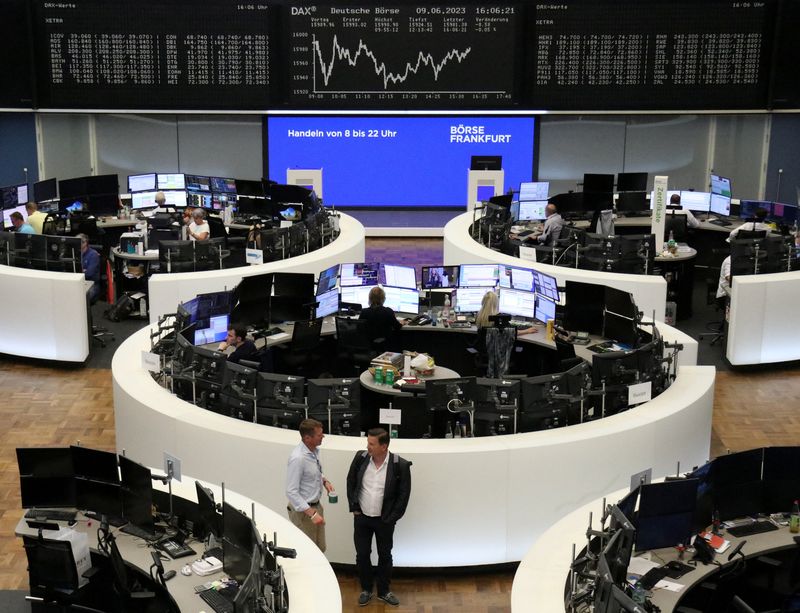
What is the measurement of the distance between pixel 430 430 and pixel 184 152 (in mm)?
11457

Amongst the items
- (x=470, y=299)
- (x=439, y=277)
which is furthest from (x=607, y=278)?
(x=439, y=277)

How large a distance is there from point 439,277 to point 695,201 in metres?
6.47

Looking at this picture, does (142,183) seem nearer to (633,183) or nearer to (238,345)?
(633,183)

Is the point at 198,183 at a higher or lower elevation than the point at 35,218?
higher

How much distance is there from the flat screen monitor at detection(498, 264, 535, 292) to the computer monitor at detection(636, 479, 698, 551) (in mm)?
4616

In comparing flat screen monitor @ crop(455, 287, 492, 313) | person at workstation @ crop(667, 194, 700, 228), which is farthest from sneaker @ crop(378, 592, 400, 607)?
person at workstation @ crop(667, 194, 700, 228)

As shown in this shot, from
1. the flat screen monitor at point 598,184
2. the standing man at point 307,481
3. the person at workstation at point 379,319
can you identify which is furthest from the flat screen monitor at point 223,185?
the standing man at point 307,481

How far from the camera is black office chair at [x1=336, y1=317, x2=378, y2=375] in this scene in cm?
1020

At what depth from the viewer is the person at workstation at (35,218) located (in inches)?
563

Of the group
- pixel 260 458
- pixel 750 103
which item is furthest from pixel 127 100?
pixel 260 458

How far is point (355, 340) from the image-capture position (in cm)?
1022

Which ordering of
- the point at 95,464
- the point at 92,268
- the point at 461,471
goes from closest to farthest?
1. the point at 95,464
2. the point at 461,471
3. the point at 92,268

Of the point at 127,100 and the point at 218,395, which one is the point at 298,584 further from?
the point at 127,100

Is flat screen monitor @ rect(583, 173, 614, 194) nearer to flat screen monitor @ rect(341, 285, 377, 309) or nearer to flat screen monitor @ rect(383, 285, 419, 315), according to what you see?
flat screen monitor @ rect(383, 285, 419, 315)
